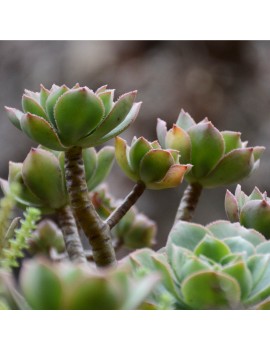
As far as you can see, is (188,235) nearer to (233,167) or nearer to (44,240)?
(233,167)

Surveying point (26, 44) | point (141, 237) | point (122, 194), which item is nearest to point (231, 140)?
point (141, 237)

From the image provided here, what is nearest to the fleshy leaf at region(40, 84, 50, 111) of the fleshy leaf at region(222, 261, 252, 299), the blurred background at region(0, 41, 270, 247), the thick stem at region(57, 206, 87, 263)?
the thick stem at region(57, 206, 87, 263)

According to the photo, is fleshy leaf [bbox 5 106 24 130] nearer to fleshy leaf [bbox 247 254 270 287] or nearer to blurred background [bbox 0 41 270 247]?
fleshy leaf [bbox 247 254 270 287]

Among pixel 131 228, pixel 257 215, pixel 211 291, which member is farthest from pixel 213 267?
pixel 131 228

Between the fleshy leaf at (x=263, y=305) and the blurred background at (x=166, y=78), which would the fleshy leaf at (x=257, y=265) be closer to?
the fleshy leaf at (x=263, y=305)

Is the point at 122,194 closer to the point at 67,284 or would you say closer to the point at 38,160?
the point at 38,160

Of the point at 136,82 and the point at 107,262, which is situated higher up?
the point at 136,82

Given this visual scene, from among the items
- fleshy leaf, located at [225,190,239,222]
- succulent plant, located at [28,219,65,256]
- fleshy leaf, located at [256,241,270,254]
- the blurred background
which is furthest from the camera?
the blurred background

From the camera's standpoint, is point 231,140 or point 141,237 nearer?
point 231,140
